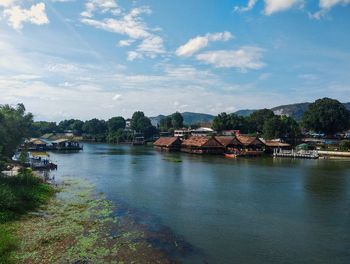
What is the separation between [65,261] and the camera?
13.2 meters

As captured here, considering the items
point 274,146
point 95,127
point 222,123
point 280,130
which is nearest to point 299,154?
point 274,146

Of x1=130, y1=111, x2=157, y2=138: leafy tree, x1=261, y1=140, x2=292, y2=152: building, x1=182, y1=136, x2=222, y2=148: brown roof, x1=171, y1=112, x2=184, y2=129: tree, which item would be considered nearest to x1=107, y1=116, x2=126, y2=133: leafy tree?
x1=130, y1=111, x2=157, y2=138: leafy tree

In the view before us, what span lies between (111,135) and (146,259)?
11637cm

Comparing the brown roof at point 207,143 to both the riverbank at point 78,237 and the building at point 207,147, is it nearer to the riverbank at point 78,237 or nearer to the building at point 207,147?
the building at point 207,147

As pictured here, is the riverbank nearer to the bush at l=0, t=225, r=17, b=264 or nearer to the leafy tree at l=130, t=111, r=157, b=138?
the bush at l=0, t=225, r=17, b=264

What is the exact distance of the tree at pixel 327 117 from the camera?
77.1 metres

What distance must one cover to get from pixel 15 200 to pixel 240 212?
1442cm

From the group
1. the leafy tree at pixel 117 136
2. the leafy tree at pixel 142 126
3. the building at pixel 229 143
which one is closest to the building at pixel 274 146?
the building at pixel 229 143

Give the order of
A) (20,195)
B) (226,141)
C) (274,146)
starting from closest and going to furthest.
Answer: (20,195)
(226,141)
(274,146)

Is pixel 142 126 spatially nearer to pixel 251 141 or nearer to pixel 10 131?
pixel 251 141

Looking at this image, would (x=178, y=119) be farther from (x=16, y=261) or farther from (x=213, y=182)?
(x=16, y=261)

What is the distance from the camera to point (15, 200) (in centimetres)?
2014

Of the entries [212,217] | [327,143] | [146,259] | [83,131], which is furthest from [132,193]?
[83,131]

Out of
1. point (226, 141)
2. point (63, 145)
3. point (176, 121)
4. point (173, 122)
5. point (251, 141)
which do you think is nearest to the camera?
point (251, 141)
